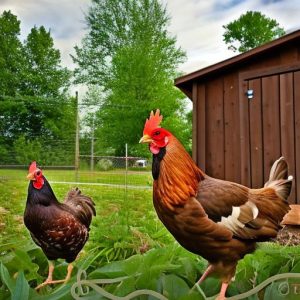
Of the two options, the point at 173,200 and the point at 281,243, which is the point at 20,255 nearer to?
the point at 173,200

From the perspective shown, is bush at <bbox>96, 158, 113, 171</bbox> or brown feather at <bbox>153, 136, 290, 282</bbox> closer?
brown feather at <bbox>153, 136, 290, 282</bbox>

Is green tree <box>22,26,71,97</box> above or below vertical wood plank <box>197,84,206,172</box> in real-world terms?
above

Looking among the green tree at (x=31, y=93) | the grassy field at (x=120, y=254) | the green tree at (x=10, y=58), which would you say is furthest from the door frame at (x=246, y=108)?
the green tree at (x=10, y=58)

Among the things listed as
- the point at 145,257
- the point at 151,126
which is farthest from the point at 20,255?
the point at 151,126

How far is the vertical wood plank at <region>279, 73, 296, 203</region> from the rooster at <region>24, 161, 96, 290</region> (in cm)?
50

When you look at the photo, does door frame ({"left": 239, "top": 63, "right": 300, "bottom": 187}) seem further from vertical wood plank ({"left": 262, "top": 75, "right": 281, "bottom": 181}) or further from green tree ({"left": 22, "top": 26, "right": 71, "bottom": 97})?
green tree ({"left": 22, "top": 26, "right": 71, "bottom": 97})

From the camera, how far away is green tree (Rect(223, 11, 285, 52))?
3.76 feet

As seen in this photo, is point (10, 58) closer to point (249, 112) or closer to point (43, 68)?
point (43, 68)

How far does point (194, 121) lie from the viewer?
1157 mm

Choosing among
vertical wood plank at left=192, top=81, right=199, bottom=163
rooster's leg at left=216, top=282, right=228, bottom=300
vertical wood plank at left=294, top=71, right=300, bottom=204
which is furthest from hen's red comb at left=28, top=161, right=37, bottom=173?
vertical wood plank at left=294, top=71, right=300, bottom=204

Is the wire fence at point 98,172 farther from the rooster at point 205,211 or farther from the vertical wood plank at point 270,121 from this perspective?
the vertical wood plank at point 270,121

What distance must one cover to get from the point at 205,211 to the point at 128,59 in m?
0.50

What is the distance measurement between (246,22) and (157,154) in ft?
1.59

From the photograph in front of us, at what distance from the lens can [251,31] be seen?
1.18 metres
